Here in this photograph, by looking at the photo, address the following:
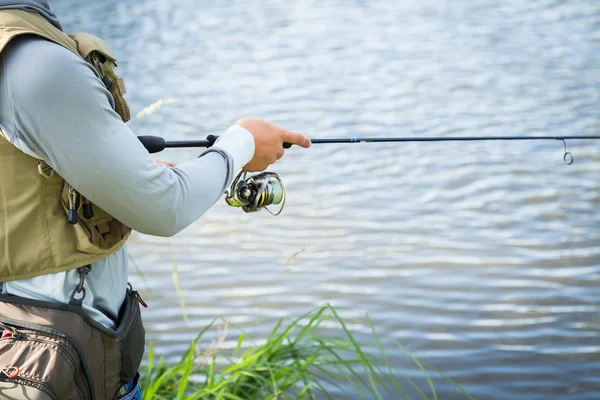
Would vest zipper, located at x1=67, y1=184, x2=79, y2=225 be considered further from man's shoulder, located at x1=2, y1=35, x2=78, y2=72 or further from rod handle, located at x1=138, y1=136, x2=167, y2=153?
rod handle, located at x1=138, y1=136, x2=167, y2=153

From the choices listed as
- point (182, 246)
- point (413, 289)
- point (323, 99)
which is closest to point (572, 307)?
point (413, 289)

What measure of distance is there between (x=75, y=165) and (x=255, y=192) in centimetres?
72

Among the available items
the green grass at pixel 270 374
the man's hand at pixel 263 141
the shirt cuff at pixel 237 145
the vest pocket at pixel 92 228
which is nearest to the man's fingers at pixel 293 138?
the man's hand at pixel 263 141

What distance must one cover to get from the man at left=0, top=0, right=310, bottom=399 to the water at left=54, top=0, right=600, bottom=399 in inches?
66.9

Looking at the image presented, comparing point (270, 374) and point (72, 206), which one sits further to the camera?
point (270, 374)

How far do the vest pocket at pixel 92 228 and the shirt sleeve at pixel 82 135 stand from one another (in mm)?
72

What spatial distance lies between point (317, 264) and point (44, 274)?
2.63m

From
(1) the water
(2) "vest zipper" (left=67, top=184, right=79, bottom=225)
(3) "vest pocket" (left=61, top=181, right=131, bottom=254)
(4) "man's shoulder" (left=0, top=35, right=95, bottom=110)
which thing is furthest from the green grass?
(4) "man's shoulder" (left=0, top=35, right=95, bottom=110)

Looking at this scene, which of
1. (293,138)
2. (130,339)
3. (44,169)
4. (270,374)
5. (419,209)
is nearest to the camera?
(44,169)

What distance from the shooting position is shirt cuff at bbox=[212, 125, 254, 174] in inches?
49.1

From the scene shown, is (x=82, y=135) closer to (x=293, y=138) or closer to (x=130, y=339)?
(x=130, y=339)

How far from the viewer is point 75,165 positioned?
3.27ft

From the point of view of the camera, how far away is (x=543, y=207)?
4195mm

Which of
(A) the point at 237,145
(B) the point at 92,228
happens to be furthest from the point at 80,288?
(A) the point at 237,145
